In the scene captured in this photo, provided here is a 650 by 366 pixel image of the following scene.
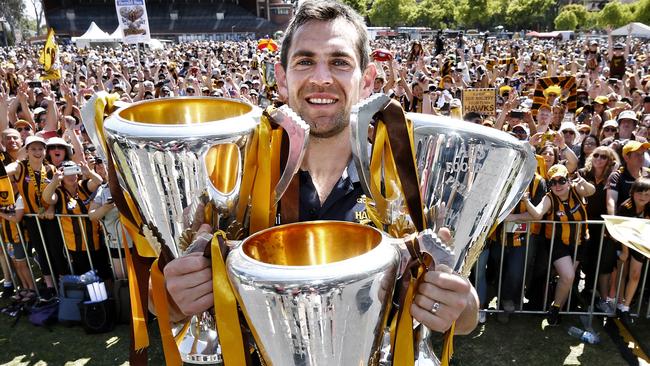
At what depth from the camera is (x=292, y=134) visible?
126 cm

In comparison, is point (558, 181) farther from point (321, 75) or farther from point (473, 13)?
point (473, 13)

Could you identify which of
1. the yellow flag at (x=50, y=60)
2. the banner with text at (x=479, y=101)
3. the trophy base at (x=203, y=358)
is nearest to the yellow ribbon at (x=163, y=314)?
the trophy base at (x=203, y=358)

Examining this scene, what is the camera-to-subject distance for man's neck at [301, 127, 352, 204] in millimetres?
1793

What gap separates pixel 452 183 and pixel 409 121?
200mm

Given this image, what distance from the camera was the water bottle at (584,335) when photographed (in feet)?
15.7

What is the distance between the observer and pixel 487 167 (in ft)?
4.09

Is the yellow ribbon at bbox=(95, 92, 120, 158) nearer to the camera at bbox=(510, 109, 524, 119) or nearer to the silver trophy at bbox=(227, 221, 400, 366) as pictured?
the silver trophy at bbox=(227, 221, 400, 366)

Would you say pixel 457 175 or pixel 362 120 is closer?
pixel 362 120

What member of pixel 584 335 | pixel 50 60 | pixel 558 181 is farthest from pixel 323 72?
pixel 50 60

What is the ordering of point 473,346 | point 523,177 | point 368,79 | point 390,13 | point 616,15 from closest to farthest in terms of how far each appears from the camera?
point 523,177 → point 368,79 → point 473,346 → point 616,15 → point 390,13

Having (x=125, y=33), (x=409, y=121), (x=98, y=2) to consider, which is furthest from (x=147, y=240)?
(x=98, y=2)

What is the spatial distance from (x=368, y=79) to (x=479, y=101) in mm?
7078

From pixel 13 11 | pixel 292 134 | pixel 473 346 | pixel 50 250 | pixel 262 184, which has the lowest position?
pixel 473 346

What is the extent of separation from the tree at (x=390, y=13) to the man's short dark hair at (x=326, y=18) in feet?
273
